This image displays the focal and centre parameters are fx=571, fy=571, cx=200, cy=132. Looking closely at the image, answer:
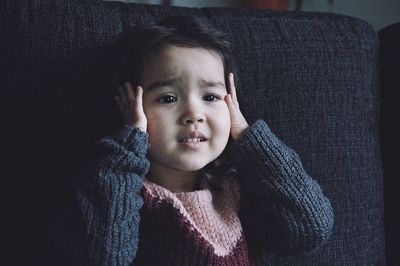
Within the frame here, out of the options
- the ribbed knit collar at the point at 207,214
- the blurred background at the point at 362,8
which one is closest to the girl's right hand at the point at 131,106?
the ribbed knit collar at the point at 207,214

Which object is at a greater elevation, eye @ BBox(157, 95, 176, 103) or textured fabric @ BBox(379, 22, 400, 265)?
eye @ BBox(157, 95, 176, 103)

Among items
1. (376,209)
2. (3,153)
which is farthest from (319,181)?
(3,153)

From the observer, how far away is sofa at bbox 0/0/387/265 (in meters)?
1.03

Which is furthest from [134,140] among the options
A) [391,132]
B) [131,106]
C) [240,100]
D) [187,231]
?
[391,132]

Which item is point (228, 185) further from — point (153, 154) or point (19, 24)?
point (19, 24)

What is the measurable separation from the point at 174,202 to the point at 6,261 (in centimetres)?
33

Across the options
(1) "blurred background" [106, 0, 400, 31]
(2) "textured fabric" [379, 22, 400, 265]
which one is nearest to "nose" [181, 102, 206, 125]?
(2) "textured fabric" [379, 22, 400, 265]

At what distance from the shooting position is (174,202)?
965mm

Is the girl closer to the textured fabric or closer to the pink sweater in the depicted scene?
the pink sweater

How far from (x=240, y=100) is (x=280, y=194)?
0.23 m

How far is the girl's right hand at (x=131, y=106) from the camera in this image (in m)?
0.96

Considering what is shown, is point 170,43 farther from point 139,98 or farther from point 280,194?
point 280,194

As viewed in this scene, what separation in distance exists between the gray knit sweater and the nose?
0.08 meters

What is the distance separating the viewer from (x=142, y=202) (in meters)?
0.95
